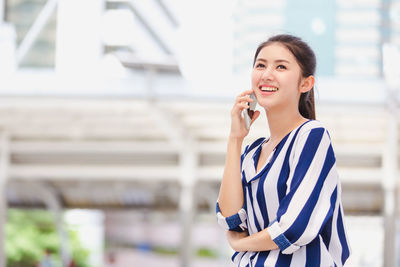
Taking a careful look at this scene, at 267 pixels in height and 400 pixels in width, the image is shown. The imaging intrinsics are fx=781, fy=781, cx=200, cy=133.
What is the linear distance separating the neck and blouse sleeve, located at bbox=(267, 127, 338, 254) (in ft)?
0.31

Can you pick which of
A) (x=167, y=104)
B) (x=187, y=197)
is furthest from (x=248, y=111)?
(x=187, y=197)

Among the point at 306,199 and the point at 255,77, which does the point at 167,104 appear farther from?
the point at 306,199

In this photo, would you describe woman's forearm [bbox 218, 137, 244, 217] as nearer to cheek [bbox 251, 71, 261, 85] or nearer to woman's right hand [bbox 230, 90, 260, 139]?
woman's right hand [bbox 230, 90, 260, 139]

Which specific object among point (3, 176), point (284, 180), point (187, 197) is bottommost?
point (187, 197)

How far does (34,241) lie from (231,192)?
20.6m

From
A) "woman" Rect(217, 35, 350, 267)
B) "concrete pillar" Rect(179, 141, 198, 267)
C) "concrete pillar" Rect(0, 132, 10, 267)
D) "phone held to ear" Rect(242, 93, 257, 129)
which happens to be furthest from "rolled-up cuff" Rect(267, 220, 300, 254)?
"concrete pillar" Rect(0, 132, 10, 267)

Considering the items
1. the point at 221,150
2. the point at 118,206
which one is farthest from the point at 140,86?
the point at 118,206

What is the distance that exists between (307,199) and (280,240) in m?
0.08

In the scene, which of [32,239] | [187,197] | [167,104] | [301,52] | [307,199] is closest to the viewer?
[307,199]

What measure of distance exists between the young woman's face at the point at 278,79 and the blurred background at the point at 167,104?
6.43m

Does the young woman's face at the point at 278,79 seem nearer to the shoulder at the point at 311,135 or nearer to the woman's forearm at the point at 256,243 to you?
the shoulder at the point at 311,135

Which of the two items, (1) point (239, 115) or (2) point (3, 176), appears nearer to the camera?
(1) point (239, 115)

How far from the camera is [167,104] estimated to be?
10.7 m

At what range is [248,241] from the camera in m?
1.40
